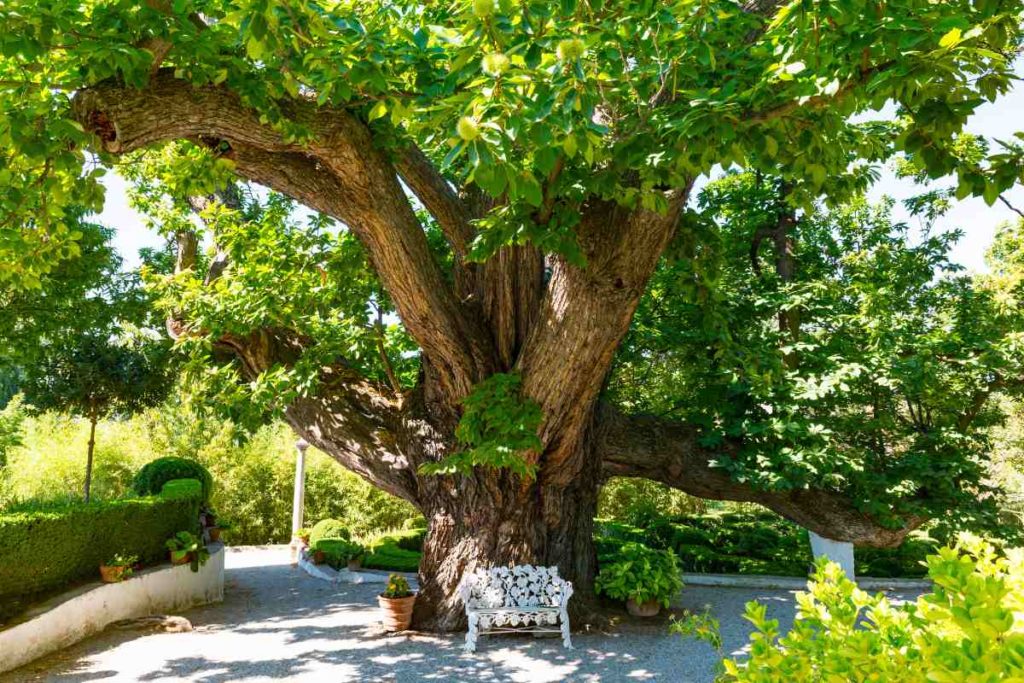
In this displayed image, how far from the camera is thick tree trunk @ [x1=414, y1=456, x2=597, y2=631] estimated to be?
25.5ft

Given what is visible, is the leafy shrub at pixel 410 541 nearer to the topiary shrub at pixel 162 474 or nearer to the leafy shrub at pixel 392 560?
the leafy shrub at pixel 392 560

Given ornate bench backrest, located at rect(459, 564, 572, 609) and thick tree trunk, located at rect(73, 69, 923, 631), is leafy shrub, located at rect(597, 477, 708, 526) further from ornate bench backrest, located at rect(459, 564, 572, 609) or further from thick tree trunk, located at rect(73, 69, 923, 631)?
ornate bench backrest, located at rect(459, 564, 572, 609)

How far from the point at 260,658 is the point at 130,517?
10.7 ft

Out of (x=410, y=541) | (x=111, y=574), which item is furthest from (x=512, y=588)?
(x=410, y=541)

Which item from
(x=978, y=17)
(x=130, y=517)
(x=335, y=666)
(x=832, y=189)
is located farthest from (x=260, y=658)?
(x=978, y=17)

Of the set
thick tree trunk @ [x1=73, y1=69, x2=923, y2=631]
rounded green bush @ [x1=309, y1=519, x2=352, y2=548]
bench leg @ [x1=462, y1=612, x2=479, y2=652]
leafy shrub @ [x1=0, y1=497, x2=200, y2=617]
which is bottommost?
bench leg @ [x1=462, y1=612, x2=479, y2=652]

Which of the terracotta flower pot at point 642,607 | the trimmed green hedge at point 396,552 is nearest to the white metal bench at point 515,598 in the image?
the terracotta flower pot at point 642,607

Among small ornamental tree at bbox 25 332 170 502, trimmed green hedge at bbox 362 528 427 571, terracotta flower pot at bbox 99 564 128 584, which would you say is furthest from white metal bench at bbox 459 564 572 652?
small ornamental tree at bbox 25 332 170 502

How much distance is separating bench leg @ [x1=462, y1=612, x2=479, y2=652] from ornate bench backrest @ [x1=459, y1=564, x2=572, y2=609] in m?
0.15

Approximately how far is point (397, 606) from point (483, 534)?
4.03ft

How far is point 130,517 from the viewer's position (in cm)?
903

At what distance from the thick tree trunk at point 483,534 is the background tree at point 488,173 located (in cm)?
3

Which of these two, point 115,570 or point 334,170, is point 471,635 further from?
point 334,170

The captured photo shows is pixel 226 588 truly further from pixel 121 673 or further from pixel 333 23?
pixel 333 23
